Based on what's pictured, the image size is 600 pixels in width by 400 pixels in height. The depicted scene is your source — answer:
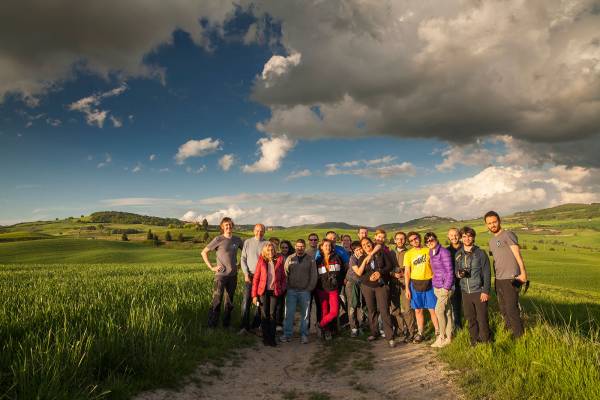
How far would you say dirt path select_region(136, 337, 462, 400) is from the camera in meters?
5.66

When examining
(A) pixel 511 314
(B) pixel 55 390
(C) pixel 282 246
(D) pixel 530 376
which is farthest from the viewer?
(C) pixel 282 246

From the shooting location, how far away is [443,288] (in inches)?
308

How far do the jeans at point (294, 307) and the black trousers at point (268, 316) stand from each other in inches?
13.9

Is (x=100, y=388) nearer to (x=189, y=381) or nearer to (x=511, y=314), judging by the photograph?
(x=189, y=381)

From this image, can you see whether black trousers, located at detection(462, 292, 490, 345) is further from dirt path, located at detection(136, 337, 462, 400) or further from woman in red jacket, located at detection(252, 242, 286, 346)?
woman in red jacket, located at detection(252, 242, 286, 346)

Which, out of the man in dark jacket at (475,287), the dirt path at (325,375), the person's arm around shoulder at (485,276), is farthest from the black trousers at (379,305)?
the person's arm around shoulder at (485,276)

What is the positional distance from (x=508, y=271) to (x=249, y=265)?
589 cm

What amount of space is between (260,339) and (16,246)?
227 feet

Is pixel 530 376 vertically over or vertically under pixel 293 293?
under

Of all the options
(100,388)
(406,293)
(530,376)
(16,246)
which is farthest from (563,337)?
(16,246)

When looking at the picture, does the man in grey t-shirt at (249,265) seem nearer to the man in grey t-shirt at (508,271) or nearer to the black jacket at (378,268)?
the black jacket at (378,268)

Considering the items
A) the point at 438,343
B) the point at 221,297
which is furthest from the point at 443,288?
the point at 221,297

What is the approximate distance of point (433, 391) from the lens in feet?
Answer: 18.7

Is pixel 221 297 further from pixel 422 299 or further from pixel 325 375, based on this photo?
pixel 422 299
